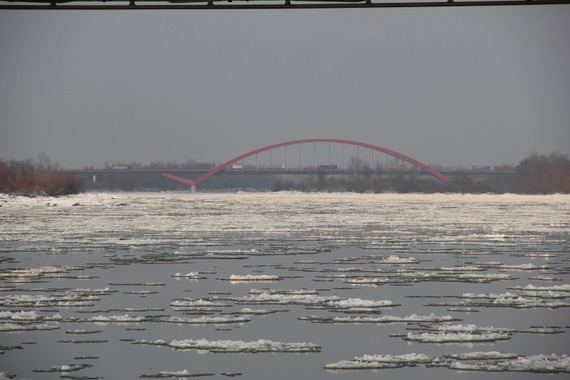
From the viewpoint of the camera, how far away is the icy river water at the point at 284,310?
9.76 metres

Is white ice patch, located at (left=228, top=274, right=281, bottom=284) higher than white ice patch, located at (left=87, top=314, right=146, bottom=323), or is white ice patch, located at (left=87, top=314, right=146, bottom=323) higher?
white ice patch, located at (left=228, top=274, right=281, bottom=284)

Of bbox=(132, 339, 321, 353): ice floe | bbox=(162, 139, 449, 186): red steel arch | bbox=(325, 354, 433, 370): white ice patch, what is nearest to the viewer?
bbox=(325, 354, 433, 370): white ice patch

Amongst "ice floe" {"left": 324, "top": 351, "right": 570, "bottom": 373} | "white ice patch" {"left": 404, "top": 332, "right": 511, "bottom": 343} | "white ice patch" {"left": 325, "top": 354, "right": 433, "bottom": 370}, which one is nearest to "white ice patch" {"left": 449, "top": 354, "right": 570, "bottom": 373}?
"ice floe" {"left": 324, "top": 351, "right": 570, "bottom": 373}

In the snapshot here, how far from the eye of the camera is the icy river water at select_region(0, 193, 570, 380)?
9.76 metres

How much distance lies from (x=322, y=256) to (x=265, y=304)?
8.84 metres

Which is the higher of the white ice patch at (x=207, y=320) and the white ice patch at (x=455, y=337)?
the white ice patch at (x=207, y=320)

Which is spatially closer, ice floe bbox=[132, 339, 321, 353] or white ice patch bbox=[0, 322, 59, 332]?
ice floe bbox=[132, 339, 321, 353]

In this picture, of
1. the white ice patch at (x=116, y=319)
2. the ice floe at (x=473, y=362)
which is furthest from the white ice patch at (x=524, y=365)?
the white ice patch at (x=116, y=319)

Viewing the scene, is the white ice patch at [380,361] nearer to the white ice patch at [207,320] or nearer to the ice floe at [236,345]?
the ice floe at [236,345]

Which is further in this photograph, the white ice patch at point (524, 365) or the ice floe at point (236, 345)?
the ice floe at point (236, 345)

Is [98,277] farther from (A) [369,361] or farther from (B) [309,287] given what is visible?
(A) [369,361]

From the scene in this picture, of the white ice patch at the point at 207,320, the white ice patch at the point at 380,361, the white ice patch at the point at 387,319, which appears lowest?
the white ice patch at the point at 380,361

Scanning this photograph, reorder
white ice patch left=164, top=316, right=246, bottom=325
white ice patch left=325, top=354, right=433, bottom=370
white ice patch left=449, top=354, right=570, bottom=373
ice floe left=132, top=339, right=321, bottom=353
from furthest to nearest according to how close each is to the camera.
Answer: white ice patch left=164, top=316, right=246, bottom=325 < ice floe left=132, top=339, right=321, bottom=353 < white ice patch left=325, top=354, right=433, bottom=370 < white ice patch left=449, top=354, right=570, bottom=373

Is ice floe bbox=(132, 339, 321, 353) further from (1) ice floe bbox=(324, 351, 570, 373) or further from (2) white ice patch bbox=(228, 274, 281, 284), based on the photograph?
(2) white ice patch bbox=(228, 274, 281, 284)
